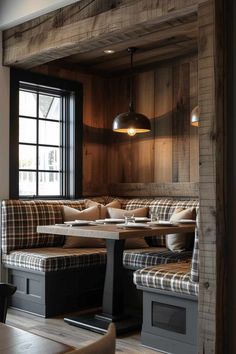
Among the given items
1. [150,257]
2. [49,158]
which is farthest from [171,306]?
[49,158]

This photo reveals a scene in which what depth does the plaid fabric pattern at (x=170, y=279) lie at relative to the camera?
3.08 m

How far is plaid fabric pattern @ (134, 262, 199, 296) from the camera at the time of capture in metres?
3.08

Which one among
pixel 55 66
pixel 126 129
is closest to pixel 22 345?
pixel 126 129

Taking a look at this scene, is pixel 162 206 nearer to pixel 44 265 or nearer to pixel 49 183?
pixel 49 183

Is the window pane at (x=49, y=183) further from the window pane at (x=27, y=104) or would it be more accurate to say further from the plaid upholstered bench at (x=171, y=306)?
the plaid upholstered bench at (x=171, y=306)

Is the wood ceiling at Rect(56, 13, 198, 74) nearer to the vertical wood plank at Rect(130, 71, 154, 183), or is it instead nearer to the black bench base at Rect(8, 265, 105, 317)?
the vertical wood plank at Rect(130, 71, 154, 183)

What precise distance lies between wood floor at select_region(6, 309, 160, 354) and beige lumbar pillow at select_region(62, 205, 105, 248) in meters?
0.82

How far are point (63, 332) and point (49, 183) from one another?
6.88 ft

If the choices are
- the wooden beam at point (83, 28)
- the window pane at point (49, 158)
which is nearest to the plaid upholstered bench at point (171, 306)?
the wooden beam at point (83, 28)

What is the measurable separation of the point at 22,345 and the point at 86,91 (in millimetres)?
4754

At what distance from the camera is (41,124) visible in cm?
532

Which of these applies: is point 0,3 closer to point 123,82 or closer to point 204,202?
point 123,82

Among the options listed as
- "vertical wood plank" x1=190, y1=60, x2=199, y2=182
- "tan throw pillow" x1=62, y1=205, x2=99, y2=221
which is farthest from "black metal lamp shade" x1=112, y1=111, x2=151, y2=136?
"tan throw pillow" x1=62, y1=205, x2=99, y2=221

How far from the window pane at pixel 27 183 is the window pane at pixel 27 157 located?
0.07 meters
